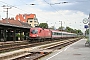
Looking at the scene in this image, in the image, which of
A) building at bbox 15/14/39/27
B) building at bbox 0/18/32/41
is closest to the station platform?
building at bbox 0/18/32/41

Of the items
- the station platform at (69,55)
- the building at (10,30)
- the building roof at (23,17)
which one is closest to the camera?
the station platform at (69,55)

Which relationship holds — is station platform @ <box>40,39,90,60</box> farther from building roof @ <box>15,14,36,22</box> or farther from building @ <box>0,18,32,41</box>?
building roof @ <box>15,14,36,22</box>

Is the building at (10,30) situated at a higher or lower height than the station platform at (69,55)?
higher

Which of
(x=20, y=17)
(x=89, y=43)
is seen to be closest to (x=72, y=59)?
(x=89, y=43)

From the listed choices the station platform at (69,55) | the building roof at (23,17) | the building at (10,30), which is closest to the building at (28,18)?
the building roof at (23,17)

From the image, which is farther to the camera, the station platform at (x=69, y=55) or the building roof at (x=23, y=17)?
the building roof at (x=23, y=17)

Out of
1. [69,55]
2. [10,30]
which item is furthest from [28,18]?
[69,55]

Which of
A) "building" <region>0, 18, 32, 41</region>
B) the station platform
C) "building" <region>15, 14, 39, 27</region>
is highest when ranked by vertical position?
"building" <region>15, 14, 39, 27</region>

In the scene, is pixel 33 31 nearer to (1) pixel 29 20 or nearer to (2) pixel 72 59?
(2) pixel 72 59

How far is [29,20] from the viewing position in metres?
141

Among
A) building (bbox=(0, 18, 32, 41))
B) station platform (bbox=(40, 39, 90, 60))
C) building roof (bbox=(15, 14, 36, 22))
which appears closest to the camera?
station platform (bbox=(40, 39, 90, 60))

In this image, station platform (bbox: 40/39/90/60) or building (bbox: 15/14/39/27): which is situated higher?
building (bbox: 15/14/39/27)

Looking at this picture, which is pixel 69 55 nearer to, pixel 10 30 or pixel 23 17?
pixel 10 30

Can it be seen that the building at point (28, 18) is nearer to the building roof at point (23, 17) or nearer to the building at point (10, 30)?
the building roof at point (23, 17)
